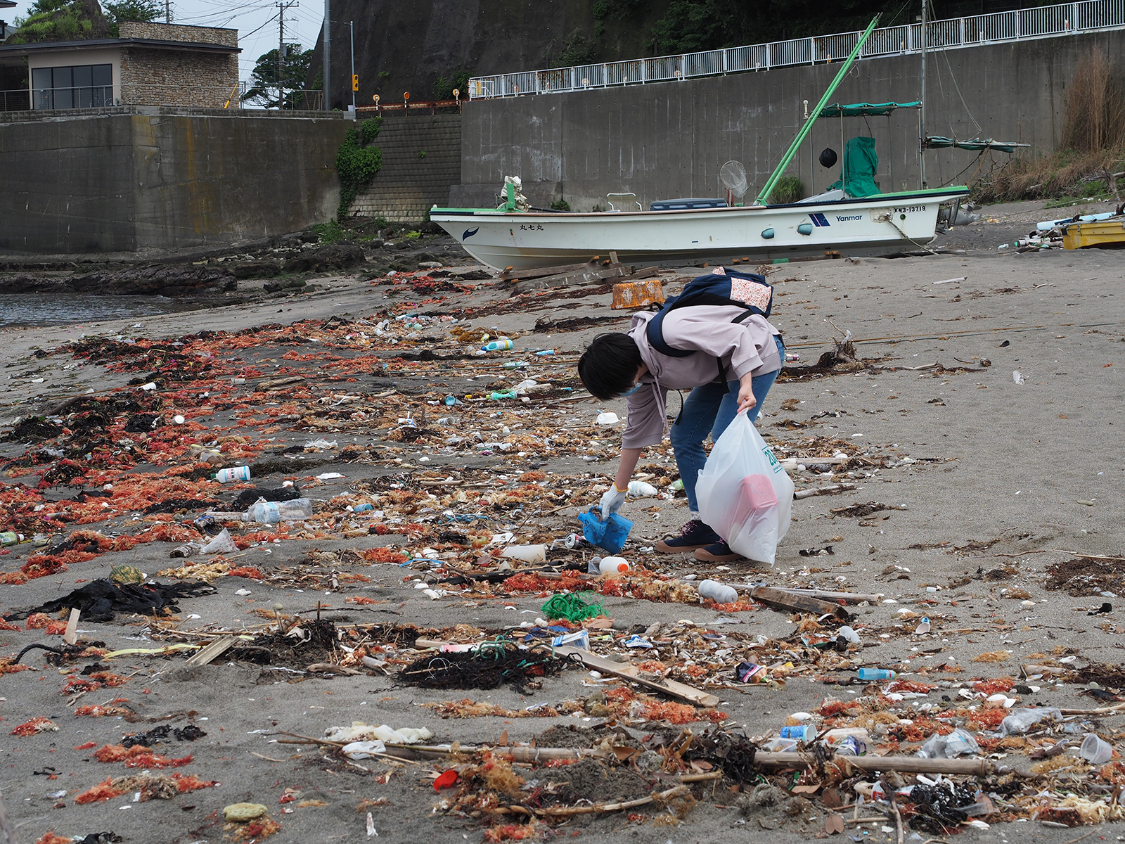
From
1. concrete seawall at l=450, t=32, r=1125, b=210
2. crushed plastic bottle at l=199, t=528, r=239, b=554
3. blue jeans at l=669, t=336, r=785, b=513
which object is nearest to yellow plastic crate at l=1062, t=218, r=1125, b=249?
concrete seawall at l=450, t=32, r=1125, b=210

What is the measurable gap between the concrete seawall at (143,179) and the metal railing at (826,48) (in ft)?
28.8

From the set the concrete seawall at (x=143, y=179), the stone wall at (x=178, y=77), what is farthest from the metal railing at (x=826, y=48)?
the stone wall at (x=178, y=77)

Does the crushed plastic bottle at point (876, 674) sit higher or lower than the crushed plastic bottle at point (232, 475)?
lower

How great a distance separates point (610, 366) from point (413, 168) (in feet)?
117

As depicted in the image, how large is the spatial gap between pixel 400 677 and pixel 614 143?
3000cm

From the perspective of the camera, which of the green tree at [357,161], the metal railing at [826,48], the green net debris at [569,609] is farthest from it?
the green tree at [357,161]

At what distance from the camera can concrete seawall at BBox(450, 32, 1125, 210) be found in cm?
2452

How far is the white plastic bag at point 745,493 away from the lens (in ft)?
14.3

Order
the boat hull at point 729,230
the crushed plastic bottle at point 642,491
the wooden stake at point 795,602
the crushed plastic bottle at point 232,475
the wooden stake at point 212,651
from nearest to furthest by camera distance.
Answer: the wooden stake at point 212,651
the wooden stake at point 795,602
the crushed plastic bottle at point 642,491
the crushed plastic bottle at point 232,475
the boat hull at point 729,230

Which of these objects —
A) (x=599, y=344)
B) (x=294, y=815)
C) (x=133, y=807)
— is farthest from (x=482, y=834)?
(x=599, y=344)

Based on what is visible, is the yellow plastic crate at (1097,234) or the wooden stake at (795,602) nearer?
the wooden stake at (795,602)

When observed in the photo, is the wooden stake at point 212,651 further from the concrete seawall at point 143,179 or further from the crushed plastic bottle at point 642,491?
the concrete seawall at point 143,179

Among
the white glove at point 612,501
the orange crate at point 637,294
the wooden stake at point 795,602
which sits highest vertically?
the orange crate at point 637,294

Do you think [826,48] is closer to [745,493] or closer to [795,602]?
[745,493]
